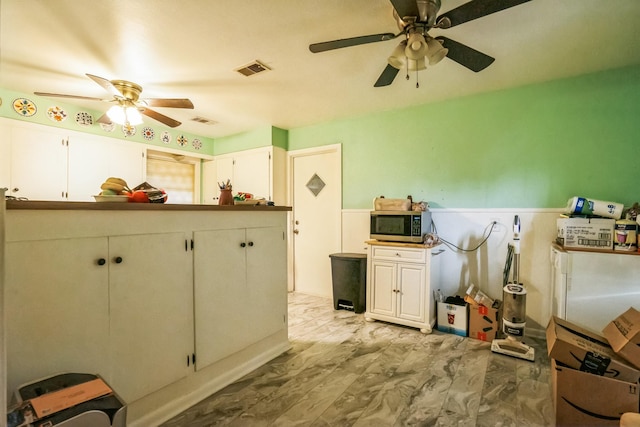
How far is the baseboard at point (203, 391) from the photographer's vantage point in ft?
5.21

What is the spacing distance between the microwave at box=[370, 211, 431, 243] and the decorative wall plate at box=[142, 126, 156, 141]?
11.2ft

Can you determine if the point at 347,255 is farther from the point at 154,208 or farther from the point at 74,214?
the point at 74,214

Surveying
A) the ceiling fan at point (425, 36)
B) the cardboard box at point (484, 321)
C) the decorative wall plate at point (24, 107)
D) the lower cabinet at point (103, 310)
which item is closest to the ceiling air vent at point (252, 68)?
the ceiling fan at point (425, 36)

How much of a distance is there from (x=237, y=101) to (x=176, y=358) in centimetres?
274

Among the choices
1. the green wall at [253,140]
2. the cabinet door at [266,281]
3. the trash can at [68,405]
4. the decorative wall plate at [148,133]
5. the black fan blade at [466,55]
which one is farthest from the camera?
the green wall at [253,140]

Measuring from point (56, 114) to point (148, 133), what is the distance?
1.01 meters

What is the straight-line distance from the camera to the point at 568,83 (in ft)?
8.77

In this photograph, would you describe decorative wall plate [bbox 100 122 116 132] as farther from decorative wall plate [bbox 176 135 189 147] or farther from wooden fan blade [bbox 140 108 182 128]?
wooden fan blade [bbox 140 108 182 128]

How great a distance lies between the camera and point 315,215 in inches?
168

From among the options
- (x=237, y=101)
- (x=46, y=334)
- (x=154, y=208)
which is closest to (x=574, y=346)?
(x=154, y=208)

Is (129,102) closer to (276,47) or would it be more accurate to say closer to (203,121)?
(203,121)

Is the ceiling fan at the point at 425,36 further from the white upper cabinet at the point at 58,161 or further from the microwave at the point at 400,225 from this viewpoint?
the white upper cabinet at the point at 58,161

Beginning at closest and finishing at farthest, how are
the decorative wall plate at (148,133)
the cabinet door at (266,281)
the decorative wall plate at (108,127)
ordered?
1. the cabinet door at (266,281)
2. the decorative wall plate at (108,127)
3. the decorative wall plate at (148,133)

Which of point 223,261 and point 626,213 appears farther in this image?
point 626,213
